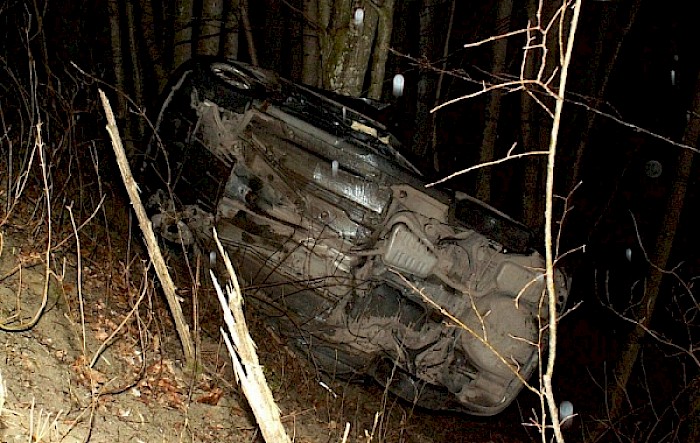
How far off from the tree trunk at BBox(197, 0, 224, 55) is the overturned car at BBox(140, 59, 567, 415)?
8.48 feet

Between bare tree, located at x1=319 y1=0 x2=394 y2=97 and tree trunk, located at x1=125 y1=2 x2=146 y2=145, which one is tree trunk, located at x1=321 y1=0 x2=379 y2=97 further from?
tree trunk, located at x1=125 y1=2 x2=146 y2=145

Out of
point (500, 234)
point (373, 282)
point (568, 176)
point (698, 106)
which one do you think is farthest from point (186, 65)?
point (568, 176)

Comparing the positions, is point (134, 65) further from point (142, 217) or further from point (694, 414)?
point (694, 414)

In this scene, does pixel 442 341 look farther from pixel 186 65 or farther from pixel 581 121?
pixel 581 121

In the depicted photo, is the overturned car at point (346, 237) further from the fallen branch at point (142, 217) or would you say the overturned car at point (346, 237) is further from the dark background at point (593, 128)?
the dark background at point (593, 128)

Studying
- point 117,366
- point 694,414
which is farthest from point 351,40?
point 694,414

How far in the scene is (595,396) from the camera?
789 cm

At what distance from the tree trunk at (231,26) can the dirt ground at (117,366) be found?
322cm

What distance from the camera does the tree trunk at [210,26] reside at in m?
6.97

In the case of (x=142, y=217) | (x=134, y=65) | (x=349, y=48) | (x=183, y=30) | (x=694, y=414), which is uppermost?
(x=349, y=48)

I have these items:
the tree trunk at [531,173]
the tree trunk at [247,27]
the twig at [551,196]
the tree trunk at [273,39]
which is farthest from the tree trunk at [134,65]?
the twig at [551,196]

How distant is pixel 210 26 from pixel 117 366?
4.53 metres

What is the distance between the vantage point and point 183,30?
283 inches

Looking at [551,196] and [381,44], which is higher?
[551,196]
